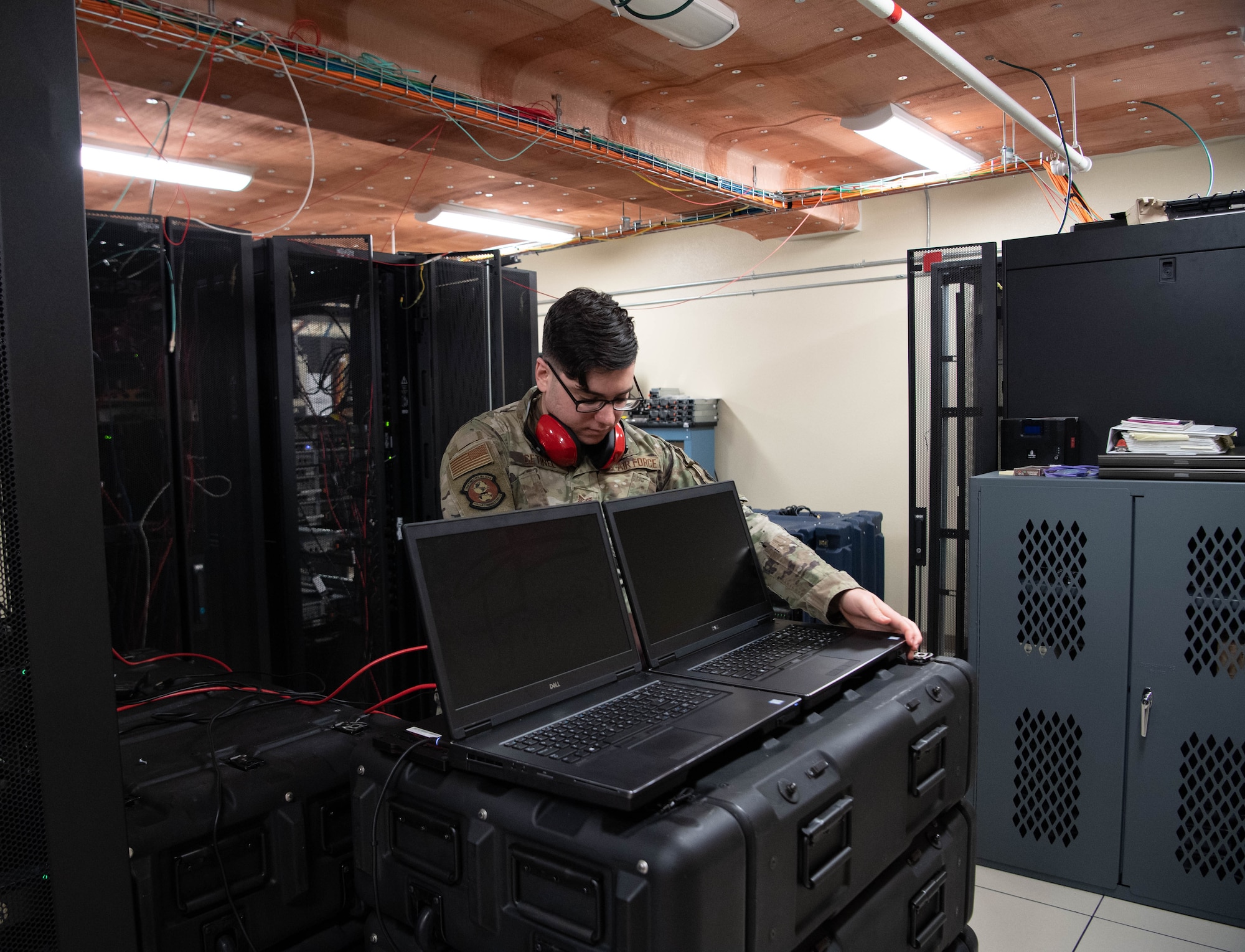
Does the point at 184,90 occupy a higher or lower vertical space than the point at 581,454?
higher

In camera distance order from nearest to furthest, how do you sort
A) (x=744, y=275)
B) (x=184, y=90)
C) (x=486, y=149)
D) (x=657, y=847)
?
(x=657, y=847) → (x=184, y=90) → (x=486, y=149) → (x=744, y=275)

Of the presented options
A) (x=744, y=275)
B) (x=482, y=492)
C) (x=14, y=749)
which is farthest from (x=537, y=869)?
(x=744, y=275)

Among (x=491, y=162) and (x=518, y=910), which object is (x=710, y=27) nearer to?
(x=491, y=162)

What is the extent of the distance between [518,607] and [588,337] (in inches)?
24.8

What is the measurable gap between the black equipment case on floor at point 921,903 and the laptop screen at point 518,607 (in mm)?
440

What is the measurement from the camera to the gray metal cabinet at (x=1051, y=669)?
→ 2318 mm

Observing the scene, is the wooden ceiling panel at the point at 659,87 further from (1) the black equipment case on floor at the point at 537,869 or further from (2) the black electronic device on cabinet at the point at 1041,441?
(1) the black equipment case on floor at the point at 537,869

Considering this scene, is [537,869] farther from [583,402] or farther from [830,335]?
[830,335]

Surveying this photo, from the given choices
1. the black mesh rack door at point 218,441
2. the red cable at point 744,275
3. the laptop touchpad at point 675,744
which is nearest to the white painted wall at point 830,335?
the red cable at point 744,275

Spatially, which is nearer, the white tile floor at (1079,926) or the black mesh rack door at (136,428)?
the white tile floor at (1079,926)

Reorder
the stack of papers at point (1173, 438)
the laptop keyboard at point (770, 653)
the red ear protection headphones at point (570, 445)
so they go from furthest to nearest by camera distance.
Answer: the stack of papers at point (1173, 438) → the red ear protection headphones at point (570, 445) → the laptop keyboard at point (770, 653)

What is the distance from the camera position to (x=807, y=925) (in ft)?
3.09

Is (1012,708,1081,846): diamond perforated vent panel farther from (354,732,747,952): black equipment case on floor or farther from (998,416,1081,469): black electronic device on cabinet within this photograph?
(354,732,747,952): black equipment case on floor

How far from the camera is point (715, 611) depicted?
4.83 ft
